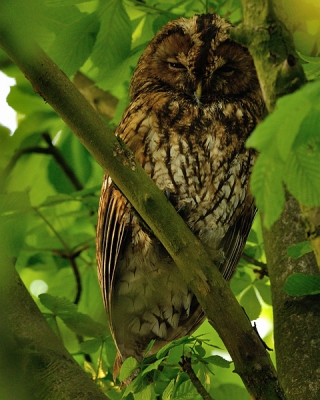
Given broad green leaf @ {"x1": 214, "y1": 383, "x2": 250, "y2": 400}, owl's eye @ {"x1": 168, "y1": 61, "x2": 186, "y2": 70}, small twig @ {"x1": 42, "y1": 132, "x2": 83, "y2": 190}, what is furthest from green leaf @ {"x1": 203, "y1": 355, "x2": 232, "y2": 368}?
small twig @ {"x1": 42, "y1": 132, "x2": 83, "y2": 190}

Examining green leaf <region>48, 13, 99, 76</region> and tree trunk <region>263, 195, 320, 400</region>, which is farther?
green leaf <region>48, 13, 99, 76</region>

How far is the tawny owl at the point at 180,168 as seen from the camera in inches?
90.4

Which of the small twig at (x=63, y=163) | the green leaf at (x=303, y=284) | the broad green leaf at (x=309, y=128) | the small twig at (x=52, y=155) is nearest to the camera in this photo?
the broad green leaf at (x=309, y=128)

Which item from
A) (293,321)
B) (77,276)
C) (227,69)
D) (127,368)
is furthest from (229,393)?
(227,69)

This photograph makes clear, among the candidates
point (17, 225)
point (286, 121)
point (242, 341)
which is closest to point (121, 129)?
point (17, 225)

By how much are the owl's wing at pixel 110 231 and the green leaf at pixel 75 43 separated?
0.42 meters

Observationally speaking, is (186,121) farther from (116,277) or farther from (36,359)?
(36,359)

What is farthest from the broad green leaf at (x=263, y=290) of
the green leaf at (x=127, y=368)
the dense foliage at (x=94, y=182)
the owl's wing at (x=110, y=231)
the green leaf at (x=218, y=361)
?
the green leaf at (x=127, y=368)

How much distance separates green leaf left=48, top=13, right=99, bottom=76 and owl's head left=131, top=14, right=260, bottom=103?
0.39m

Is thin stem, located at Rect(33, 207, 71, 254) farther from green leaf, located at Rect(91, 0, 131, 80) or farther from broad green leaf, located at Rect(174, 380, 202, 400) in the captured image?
broad green leaf, located at Rect(174, 380, 202, 400)

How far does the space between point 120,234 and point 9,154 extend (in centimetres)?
66

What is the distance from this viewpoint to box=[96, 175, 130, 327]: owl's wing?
2273 millimetres

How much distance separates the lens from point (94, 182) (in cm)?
304

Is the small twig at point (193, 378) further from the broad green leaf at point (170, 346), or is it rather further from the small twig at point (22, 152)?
the small twig at point (22, 152)
